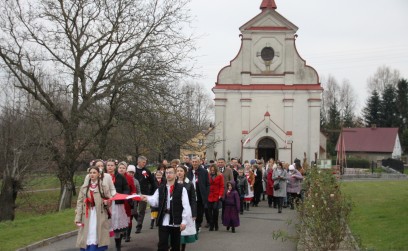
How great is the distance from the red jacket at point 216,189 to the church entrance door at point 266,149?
1357 inches

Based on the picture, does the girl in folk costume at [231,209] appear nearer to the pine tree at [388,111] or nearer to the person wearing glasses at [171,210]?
the person wearing glasses at [171,210]

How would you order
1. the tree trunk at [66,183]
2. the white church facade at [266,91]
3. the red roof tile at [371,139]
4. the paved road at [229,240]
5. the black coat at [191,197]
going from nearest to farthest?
the black coat at [191,197] → the paved road at [229,240] → the tree trunk at [66,183] → the white church facade at [266,91] → the red roof tile at [371,139]

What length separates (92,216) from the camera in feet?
34.6

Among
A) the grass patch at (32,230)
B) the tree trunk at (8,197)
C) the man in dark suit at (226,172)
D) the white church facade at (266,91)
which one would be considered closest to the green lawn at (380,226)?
the man in dark suit at (226,172)

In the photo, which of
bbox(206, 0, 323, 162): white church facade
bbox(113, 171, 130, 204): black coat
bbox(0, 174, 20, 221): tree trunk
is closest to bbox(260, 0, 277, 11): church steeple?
bbox(206, 0, 323, 162): white church facade

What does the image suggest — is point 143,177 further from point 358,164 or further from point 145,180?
point 358,164

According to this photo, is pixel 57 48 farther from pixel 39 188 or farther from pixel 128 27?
pixel 39 188

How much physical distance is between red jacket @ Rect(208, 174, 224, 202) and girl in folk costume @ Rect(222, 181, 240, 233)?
28 centimetres

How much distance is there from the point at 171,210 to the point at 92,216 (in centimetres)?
148

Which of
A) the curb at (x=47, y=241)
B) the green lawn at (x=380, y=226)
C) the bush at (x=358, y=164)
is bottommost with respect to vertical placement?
the curb at (x=47, y=241)

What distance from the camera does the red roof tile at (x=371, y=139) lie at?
8084 cm

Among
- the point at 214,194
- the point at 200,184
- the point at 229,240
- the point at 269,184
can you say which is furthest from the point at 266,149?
the point at 229,240

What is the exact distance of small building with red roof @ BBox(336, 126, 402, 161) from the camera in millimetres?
81000

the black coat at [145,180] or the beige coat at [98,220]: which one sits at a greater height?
the black coat at [145,180]
